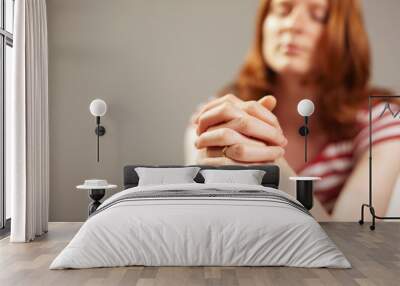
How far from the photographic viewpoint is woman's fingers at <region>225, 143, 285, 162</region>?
7316mm

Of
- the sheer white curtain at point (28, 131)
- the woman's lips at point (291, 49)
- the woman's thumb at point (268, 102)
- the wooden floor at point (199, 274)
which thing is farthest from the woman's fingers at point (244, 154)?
the wooden floor at point (199, 274)

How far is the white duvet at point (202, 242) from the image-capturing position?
14.9 feet

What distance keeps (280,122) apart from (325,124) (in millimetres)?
575

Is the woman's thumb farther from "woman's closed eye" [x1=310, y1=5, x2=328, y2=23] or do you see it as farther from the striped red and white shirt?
"woman's closed eye" [x1=310, y1=5, x2=328, y2=23]

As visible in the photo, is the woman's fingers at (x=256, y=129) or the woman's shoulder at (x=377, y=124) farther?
the woman's shoulder at (x=377, y=124)

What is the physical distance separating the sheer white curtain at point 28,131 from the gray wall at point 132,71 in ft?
3.01

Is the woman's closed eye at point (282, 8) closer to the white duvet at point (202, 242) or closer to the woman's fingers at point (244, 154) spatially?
the woman's fingers at point (244, 154)

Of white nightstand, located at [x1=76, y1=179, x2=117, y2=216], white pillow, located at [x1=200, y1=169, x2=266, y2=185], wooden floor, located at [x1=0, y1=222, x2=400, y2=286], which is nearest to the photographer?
wooden floor, located at [x1=0, y1=222, x2=400, y2=286]

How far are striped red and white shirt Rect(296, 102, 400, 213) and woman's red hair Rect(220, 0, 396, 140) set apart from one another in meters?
0.22

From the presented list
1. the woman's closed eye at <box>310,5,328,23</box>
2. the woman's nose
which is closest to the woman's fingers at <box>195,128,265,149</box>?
the woman's nose

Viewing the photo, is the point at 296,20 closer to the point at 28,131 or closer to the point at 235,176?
the point at 235,176

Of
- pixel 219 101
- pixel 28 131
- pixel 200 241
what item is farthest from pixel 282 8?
pixel 200 241

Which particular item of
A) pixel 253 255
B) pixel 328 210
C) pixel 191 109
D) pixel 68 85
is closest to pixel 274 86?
pixel 191 109

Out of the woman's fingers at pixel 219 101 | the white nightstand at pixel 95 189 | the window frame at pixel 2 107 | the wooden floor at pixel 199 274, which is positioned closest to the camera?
the wooden floor at pixel 199 274
